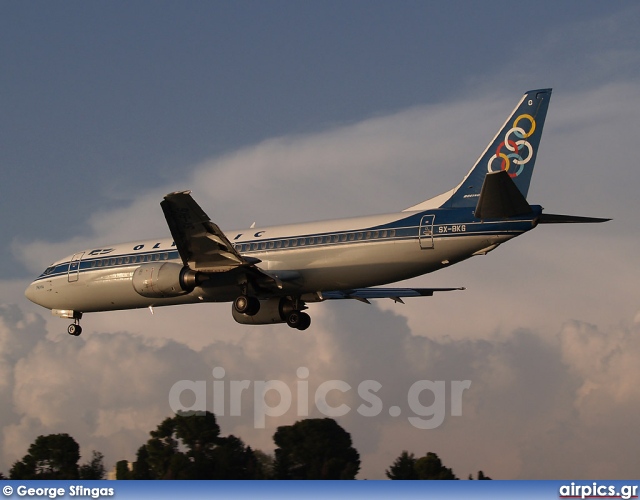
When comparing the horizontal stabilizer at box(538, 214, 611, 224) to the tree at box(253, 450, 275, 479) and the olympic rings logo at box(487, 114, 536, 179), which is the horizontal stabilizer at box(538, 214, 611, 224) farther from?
the tree at box(253, 450, 275, 479)

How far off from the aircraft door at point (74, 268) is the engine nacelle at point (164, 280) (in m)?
5.30

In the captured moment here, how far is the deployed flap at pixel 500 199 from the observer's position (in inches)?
1200

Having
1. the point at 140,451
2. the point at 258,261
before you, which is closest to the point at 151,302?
the point at 258,261

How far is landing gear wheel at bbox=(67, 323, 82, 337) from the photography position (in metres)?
42.7

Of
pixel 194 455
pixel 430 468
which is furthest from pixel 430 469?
pixel 194 455

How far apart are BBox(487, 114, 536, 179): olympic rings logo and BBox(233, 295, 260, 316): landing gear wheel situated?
9429 millimetres

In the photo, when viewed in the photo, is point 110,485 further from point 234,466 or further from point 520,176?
point 234,466

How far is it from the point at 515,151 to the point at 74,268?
707 inches

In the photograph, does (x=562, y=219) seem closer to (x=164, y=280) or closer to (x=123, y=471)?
(x=164, y=280)

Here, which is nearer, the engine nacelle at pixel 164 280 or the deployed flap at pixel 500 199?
the deployed flap at pixel 500 199

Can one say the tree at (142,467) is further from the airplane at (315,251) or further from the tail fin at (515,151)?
the tail fin at (515,151)

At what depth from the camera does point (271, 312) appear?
132ft

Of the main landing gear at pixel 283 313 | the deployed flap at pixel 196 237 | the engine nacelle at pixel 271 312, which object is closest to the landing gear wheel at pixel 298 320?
the main landing gear at pixel 283 313

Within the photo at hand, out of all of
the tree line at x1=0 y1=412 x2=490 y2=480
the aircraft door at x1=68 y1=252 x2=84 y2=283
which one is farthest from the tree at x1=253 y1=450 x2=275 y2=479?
the aircraft door at x1=68 y1=252 x2=84 y2=283
